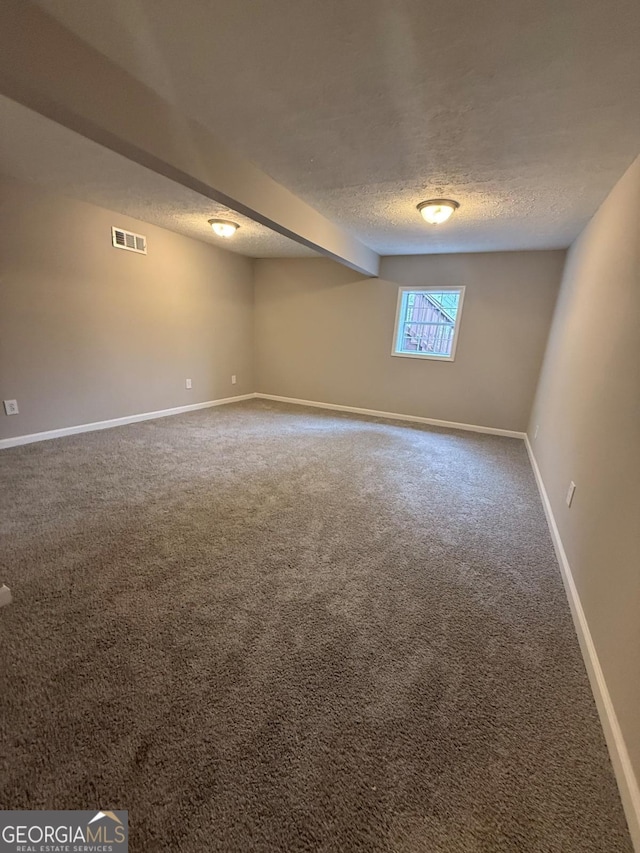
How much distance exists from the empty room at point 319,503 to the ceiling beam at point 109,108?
10 mm

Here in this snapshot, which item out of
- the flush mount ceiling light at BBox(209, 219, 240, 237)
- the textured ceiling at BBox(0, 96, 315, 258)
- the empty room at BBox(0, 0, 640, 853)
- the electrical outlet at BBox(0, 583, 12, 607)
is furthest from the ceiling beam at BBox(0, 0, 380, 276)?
the electrical outlet at BBox(0, 583, 12, 607)

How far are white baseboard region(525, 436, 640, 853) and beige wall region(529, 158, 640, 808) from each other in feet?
0.12

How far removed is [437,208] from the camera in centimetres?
279

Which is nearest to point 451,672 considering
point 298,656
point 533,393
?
point 298,656

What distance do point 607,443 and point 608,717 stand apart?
106 centimetres

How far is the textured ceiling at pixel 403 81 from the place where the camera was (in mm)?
1201

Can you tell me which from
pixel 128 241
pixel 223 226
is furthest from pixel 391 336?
pixel 128 241

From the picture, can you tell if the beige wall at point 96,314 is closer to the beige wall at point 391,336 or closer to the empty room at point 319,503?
the empty room at point 319,503

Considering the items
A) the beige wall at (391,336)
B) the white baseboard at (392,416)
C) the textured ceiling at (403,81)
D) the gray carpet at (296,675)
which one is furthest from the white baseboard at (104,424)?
the textured ceiling at (403,81)

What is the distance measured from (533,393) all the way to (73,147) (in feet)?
16.6

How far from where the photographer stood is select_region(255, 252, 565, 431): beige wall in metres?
4.31

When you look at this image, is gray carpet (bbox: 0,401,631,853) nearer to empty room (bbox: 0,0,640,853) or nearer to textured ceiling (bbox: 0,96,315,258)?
empty room (bbox: 0,0,640,853)

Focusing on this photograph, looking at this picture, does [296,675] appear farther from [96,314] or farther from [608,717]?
[96,314]

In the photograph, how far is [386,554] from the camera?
6.52 feet
